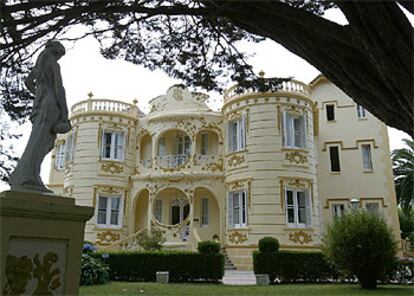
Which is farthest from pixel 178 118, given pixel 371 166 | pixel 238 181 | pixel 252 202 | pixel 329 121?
pixel 371 166

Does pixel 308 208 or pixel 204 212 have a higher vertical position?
pixel 204 212

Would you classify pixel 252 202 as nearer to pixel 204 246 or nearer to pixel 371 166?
pixel 204 246

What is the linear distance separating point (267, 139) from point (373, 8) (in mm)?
15996

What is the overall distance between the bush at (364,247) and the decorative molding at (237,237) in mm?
7006

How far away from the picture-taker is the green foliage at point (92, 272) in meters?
12.9

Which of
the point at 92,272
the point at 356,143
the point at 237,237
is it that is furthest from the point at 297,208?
the point at 92,272

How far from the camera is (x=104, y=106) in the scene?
24.7 meters

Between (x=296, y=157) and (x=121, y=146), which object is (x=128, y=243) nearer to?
(x=121, y=146)

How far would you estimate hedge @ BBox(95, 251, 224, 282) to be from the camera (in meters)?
14.5

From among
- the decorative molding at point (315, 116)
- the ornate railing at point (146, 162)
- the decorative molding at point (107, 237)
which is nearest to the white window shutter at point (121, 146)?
the ornate railing at point (146, 162)

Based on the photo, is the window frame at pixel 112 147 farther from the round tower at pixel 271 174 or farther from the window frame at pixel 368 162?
the window frame at pixel 368 162

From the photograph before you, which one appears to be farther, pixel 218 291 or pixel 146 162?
pixel 146 162

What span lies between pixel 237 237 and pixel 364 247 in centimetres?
838

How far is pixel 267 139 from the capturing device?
20.4 meters
